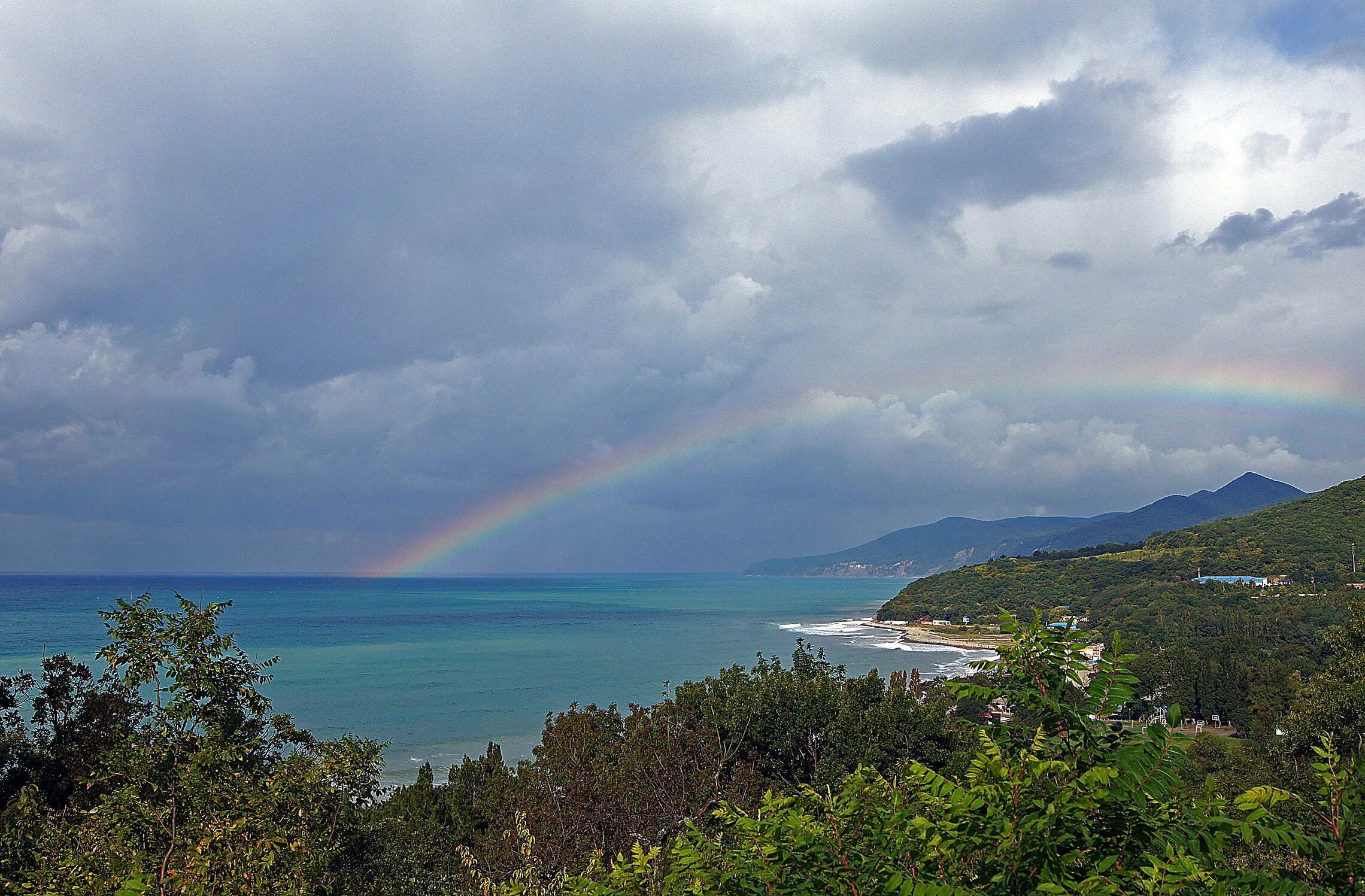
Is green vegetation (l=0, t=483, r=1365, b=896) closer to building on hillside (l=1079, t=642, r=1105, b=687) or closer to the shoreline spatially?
building on hillside (l=1079, t=642, r=1105, b=687)

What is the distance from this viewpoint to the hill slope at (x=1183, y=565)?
122125 mm

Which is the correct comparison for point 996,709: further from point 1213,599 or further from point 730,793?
point 1213,599

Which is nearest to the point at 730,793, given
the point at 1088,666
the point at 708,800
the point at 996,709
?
the point at 708,800

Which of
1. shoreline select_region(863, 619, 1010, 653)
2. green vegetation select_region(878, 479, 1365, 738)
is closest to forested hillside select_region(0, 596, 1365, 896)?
green vegetation select_region(878, 479, 1365, 738)

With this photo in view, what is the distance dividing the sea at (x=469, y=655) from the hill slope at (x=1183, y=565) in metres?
18.9

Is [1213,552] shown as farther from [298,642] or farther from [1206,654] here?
[298,642]

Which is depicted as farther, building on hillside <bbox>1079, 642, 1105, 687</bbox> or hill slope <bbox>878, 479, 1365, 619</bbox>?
hill slope <bbox>878, 479, 1365, 619</bbox>

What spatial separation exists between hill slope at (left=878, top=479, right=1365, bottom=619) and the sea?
18850 millimetres

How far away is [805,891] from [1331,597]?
113 m

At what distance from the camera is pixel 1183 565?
138m

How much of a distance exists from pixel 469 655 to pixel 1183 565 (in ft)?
386

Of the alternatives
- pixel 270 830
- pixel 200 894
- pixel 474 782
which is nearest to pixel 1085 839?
pixel 200 894

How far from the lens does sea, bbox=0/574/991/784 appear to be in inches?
2203

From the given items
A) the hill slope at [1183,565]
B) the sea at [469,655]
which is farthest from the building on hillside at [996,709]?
the hill slope at [1183,565]
